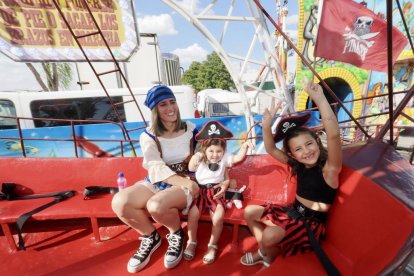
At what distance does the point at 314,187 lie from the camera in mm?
1528

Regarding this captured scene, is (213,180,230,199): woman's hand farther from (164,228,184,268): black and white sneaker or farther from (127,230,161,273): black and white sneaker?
(127,230,161,273): black and white sneaker

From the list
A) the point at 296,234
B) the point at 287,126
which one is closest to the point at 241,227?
the point at 296,234

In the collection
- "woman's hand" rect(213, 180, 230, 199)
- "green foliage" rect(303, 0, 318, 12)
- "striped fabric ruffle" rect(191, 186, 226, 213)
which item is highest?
"green foliage" rect(303, 0, 318, 12)

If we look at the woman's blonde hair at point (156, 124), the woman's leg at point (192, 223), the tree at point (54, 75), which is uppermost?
the tree at point (54, 75)

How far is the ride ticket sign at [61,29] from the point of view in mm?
6027

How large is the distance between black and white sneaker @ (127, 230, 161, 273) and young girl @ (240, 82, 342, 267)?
2.32ft

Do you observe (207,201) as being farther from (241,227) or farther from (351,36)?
(351,36)

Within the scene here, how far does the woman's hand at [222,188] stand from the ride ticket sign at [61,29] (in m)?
5.93

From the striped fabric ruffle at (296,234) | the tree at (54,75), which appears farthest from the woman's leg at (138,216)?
the tree at (54,75)

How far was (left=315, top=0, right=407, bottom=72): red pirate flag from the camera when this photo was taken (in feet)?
7.19

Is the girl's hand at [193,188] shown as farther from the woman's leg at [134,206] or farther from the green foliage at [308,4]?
the green foliage at [308,4]

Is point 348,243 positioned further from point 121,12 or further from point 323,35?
point 121,12

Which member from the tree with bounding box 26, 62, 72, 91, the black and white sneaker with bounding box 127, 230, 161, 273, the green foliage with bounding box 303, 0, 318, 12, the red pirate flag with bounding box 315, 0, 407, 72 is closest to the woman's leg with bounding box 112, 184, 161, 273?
the black and white sneaker with bounding box 127, 230, 161, 273

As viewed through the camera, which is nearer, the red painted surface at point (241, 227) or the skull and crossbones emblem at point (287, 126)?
the red painted surface at point (241, 227)
